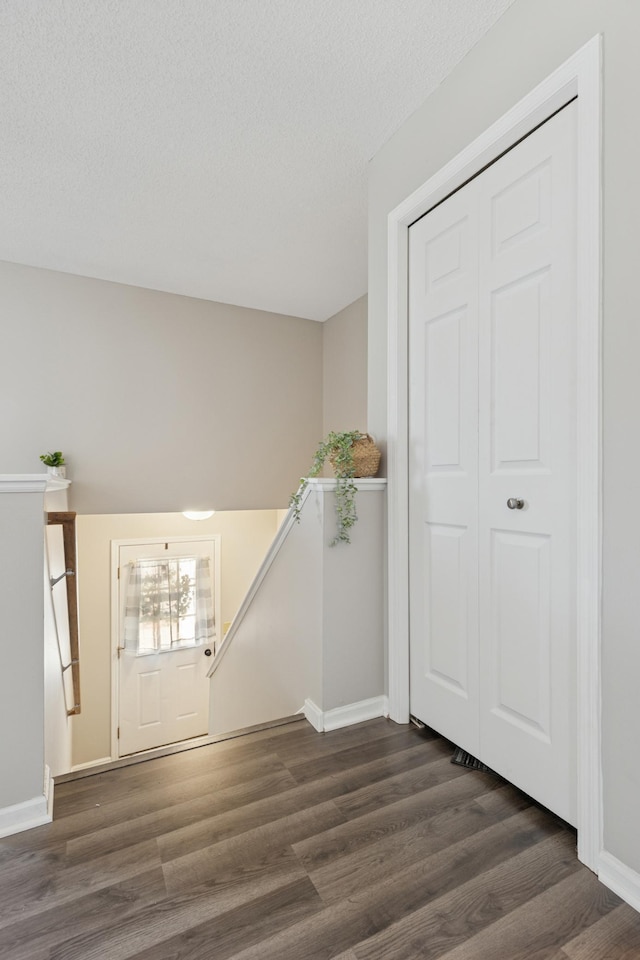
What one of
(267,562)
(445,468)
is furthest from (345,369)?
(445,468)

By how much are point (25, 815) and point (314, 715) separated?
3.37 ft

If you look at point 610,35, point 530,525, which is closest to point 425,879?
point 530,525

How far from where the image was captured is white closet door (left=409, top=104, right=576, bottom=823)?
1434 mm

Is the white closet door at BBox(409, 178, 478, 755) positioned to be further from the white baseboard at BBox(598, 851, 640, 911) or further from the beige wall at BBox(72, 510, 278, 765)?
the beige wall at BBox(72, 510, 278, 765)

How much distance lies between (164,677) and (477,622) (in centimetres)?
437

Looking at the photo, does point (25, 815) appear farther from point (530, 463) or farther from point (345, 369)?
point (345, 369)

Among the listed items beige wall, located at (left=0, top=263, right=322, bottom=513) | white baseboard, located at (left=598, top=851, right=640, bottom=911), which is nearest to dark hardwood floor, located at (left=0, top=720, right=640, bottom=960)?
white baseboard, located at (left=598, top=851, right=640, bottom=911)

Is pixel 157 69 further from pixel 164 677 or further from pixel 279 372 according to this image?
pixel 164 677

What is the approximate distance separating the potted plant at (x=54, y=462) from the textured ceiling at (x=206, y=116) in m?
1.38

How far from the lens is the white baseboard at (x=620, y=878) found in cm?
118

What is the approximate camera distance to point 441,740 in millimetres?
1919

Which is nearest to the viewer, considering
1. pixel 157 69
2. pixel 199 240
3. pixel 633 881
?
pixel 633 881

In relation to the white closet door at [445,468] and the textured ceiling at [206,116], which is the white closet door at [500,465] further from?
the textured ceiling at [206,116]

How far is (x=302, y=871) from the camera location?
1.29m
